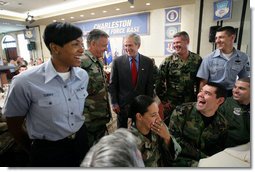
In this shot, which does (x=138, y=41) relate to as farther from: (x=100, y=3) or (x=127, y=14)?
(x=100, y=3)

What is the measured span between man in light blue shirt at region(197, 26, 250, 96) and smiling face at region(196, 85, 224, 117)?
0.16 metres

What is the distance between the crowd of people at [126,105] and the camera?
23.4 inches

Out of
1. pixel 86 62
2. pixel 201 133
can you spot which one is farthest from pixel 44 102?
pixel 201 133

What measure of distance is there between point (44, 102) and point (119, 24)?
825 mm

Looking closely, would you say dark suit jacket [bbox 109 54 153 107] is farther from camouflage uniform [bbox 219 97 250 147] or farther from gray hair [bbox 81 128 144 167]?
gray hair [bbox 81 128 144 167]

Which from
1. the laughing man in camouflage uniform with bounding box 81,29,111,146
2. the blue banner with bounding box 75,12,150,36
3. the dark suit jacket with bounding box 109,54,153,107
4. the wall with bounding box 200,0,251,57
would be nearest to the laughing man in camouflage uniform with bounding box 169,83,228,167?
the wall with bounding box 200,0,251,57

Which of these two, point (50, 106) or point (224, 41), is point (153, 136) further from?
point (224, 41)

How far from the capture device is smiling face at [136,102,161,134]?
2.52ft

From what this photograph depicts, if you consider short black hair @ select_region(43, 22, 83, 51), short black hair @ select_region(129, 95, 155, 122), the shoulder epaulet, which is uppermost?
short black hair @ select_region(43, 22, 83, 51)

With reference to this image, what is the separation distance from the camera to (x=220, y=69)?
42.9 inches

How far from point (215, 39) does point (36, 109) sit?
1.00 metres

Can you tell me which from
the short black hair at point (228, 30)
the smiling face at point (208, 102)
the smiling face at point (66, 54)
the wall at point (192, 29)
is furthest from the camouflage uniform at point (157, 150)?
the short black hair at point (228, 30)

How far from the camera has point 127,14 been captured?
1.25 metres

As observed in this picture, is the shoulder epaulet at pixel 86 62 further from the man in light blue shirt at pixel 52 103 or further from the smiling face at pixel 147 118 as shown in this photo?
the smiling face at pixel 147 118
